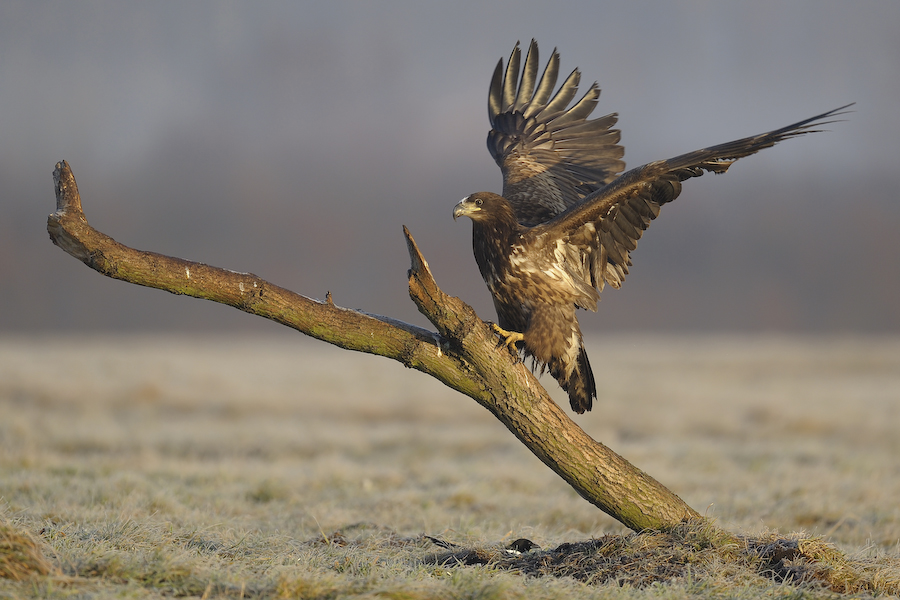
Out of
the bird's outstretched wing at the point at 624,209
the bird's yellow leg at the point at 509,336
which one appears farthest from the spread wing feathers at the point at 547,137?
the bird's yellow leg at the point at 509,336

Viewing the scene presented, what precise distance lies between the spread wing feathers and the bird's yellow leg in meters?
1.72

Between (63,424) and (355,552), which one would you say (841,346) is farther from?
(355,552)

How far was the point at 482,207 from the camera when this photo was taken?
18.0ft

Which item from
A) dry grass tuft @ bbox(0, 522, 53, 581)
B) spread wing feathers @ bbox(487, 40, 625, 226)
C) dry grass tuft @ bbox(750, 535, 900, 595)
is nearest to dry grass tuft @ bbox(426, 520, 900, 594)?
dry grass tuft @ bbox(750, 535, 900, 595)

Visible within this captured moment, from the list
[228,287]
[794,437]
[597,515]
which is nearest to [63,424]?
[597,515]

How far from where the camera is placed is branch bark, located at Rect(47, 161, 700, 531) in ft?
14.5

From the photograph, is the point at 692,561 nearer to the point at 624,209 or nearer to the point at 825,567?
the point at 825,567

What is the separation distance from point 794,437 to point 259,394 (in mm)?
Result: 12168

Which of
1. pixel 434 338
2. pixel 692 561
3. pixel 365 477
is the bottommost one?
pixel 365 477

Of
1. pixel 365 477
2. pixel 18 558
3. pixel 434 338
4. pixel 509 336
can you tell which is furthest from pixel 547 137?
pixel 18 558

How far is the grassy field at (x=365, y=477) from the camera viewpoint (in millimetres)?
4062

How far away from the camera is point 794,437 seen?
15492 mm

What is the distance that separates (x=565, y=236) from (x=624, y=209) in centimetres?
45

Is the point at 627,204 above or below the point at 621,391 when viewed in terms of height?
above
